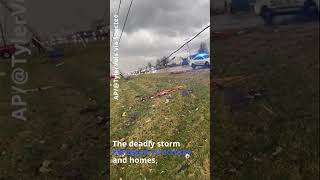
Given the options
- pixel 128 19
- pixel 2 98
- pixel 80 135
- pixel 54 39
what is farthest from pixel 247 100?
pixel 2 98

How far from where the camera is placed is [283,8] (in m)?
7.23

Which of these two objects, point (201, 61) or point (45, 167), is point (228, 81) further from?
point (45, 167)

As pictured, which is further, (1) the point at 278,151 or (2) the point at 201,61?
(2) the point at 201,61

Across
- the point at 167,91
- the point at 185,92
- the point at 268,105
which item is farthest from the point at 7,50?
the point at 268,105

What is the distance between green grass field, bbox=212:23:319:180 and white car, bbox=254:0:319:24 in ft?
0.76

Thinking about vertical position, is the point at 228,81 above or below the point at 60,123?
above

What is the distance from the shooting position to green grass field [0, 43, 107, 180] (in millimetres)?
6645

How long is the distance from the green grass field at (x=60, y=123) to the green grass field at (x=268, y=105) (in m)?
2.24

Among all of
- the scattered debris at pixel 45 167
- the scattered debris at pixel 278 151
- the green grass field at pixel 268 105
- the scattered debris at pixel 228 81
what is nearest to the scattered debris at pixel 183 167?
the green grass field at pixel 268 105

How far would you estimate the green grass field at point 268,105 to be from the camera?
6.37 meters

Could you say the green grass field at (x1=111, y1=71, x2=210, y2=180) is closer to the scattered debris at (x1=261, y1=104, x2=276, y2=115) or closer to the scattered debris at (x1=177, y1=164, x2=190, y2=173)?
the scattered debris at (x1=177, y1=164, x2=190, y2=173)

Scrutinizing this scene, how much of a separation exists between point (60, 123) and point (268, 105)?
12.8 ft

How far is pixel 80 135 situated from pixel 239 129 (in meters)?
2.90

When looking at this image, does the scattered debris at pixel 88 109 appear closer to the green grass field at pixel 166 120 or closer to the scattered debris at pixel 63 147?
the green grass field at pixel 166 120
